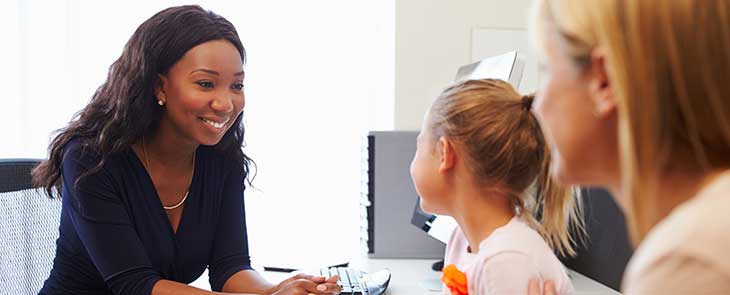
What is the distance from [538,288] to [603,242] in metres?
0.81

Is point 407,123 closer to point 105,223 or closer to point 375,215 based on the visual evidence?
point 375,215

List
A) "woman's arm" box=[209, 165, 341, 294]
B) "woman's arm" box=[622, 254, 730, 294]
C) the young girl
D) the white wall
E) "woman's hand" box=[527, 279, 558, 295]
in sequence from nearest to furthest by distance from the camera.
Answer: "woman's arm" box=[622, 254, 730, 294] → "woman's hand" box=[527, 279, 558, 295] → the young girl → "woman's arm" box=[209, 165, 341, 294] → the white wall

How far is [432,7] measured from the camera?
2457 millimetres

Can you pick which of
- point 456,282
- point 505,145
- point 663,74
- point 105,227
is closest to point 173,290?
point 105,227

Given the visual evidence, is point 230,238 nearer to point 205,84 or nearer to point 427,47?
point 205,84

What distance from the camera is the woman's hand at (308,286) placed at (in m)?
1.43

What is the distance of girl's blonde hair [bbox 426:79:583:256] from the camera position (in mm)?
1244

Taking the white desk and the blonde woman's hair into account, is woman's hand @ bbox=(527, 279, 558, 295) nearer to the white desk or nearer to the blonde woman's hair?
the blonde woman's hair

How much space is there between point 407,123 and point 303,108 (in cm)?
39

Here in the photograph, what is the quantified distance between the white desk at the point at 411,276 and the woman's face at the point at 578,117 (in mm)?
1061

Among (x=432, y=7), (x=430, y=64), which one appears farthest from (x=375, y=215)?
(x=432, y=7)

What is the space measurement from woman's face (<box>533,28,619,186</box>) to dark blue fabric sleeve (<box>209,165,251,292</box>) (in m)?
1.13

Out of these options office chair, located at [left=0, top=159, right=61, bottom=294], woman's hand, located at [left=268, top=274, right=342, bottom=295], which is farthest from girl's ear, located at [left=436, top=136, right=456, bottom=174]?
office chair, located at [left=0, top=159, right=61, bottom=294]

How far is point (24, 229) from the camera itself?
160cm
